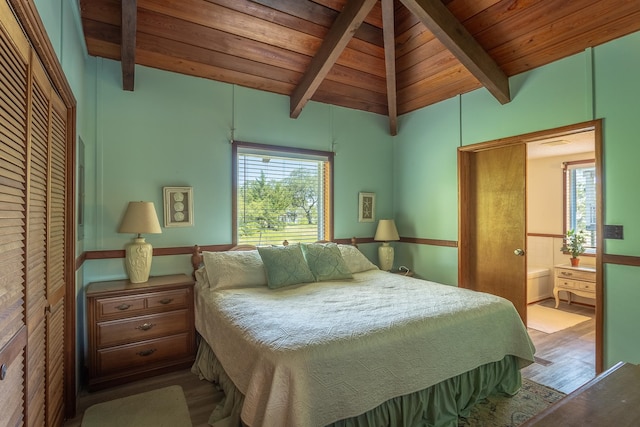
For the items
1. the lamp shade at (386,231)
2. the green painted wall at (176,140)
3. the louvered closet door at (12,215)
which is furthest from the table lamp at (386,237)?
the louvered closet door at (12,215)

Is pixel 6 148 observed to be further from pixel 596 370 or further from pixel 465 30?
pixel 596 370

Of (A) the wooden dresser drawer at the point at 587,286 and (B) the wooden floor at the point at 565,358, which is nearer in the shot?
(B) the wooden floor at the point at 565,358

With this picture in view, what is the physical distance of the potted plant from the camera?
473cm

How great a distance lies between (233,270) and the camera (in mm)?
2975

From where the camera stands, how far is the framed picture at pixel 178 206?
10.7 feet

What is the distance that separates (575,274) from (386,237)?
105 inches

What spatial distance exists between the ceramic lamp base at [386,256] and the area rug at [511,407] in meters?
1.96

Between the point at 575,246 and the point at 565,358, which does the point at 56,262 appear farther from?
the point at 575,246

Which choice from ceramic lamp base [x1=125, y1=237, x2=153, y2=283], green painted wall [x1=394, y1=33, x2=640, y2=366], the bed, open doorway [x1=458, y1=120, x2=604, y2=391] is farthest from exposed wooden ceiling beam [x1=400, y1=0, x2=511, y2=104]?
ceramic lamp base [x1=125, y1=237, x2=153, y2=283]

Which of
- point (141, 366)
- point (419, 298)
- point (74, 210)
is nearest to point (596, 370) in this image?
point (419, 298)

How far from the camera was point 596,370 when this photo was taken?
281 centimetres

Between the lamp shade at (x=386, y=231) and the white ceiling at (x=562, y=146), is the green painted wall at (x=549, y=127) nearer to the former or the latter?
the lamp shade at (x=386, y=231)

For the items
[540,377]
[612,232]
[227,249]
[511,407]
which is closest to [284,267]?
[227,249]

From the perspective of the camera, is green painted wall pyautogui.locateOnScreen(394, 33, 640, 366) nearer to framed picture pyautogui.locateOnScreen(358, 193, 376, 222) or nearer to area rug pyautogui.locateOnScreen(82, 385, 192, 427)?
framed picture pyautogui.locateOnScreen(358, 193, 376, 222)
